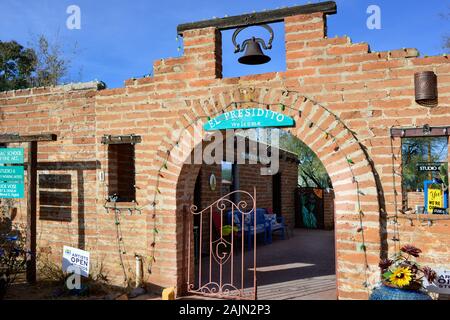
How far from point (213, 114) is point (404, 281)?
3150 mm

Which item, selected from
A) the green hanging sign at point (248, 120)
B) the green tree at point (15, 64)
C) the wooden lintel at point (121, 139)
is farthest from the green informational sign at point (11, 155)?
the green tree at point (15, 64)

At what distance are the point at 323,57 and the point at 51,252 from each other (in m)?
5.56

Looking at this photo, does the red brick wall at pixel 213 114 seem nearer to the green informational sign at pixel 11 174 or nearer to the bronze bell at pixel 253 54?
the bronze bell at pixel 253 54

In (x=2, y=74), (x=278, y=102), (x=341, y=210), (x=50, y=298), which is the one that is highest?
(x=2, y=74)

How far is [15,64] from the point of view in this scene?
20828 mm

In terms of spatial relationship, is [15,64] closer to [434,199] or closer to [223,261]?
[223,261]

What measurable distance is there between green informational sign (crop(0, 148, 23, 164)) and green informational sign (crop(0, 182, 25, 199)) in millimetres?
375

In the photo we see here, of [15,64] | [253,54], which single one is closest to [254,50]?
[253,54]

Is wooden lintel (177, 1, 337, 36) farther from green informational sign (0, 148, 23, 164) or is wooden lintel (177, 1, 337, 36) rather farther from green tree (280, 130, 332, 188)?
green tree (280, 130, 332, 188)

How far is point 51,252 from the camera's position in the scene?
6695 millimetres

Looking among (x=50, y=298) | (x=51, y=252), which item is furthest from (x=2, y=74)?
(x=50, y=298)

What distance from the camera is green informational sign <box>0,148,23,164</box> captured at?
20.7 ft

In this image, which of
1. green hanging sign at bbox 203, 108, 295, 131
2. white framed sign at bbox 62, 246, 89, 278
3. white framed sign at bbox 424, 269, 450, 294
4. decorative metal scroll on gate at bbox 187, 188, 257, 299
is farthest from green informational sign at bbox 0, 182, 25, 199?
white framed sign at bbox 424, 269, 450, 294
